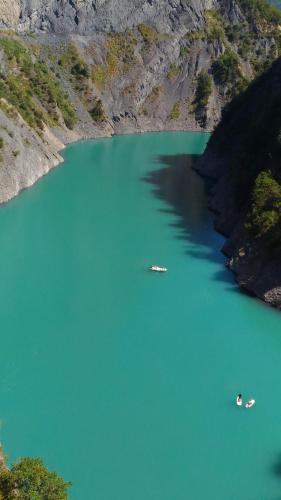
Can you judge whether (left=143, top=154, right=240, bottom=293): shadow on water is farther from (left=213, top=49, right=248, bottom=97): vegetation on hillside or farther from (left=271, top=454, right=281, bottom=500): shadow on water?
(left=213, top=49, right=248, bottom=97): vegetation on hillside

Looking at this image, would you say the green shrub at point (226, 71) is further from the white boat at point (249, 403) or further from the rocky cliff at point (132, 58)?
the white boat at point (249, 403)

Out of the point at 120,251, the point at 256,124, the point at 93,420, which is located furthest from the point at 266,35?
the point at 93,420

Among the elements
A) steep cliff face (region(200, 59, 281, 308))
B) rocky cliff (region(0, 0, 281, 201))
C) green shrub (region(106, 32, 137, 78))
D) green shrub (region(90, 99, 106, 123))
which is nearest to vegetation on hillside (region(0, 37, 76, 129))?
rocky cliff (region(0, 0, 281, 201))

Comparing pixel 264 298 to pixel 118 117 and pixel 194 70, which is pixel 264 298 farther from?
pixel 194 70

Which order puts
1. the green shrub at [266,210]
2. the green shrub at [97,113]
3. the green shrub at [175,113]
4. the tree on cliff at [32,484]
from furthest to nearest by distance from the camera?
1. the green shrub at [175,113]
2. the green shrub at [97,113]
3. the green shrub at [266,210]
4. the tree on cliff at [32,484]

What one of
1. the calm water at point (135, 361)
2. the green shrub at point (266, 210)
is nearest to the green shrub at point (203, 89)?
the calm water at point (135, 361)
